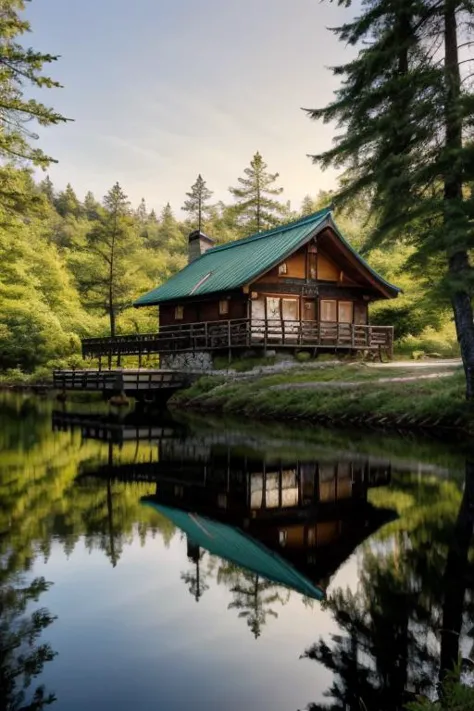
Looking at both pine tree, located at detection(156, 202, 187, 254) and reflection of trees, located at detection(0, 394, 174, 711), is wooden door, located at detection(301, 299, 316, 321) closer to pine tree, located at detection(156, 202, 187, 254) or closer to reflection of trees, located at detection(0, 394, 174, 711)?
reflection of trees, located at detection(0, 394, 174, 711)

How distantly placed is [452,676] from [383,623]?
1056 mm

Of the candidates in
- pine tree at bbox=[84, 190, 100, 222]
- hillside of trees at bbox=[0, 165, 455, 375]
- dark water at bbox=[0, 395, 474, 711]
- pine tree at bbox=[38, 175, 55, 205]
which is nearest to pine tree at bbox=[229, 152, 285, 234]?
hillside of trees at bbox=[0, 165, 455, 375]

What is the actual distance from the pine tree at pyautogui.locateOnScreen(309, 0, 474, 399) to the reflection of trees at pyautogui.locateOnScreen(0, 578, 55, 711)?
37.4 feet

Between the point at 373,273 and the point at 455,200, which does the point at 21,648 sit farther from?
the point at 373,273

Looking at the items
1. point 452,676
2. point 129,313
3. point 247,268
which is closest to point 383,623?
point 452,676

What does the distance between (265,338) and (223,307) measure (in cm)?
518

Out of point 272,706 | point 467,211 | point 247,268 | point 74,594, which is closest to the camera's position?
point 272,706

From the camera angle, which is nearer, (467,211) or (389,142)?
(467,211)

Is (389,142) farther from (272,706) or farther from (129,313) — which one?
(129,313)

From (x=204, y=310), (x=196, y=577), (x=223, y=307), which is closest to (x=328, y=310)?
(x=223, y=307)

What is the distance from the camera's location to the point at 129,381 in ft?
86.9

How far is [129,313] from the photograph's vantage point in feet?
152

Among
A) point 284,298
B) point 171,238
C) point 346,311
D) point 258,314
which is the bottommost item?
point 258,314

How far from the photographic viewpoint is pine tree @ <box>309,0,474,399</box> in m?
14.0
